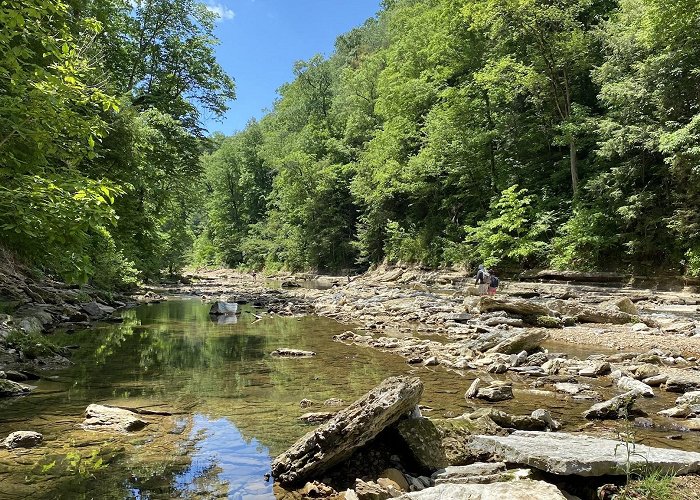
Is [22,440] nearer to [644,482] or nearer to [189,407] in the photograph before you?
[189,407]

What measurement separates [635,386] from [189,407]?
6278 mm

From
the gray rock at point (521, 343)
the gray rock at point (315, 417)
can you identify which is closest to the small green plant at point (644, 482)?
the gray rock at point (315, 417)

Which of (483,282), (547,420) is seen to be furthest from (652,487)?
(483,282)

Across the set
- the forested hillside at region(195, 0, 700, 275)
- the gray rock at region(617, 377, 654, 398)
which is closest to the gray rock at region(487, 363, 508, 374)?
the gray rock at region(617, 377, 654, 398)

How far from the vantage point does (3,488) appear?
364 centimetres

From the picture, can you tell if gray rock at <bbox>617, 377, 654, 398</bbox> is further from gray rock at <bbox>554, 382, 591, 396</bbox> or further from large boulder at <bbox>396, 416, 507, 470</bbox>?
large boulder at <bbox>396, 416, 507, 470</bbox>

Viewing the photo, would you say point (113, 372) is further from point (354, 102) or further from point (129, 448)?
point (354, 102)

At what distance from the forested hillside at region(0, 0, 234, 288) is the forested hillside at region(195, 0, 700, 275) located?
15.6m

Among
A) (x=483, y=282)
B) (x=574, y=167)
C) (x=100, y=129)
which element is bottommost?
(x=483, y=282)

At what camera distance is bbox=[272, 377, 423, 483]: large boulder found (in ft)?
13.0

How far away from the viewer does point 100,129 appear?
21.1 feet

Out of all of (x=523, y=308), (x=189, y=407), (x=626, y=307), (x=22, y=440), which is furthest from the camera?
(x=626, y=307)

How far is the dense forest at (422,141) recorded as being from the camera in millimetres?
6152

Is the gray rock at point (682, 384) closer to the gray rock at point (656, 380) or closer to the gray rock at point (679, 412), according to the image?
the gray rock at point (656, 380)
